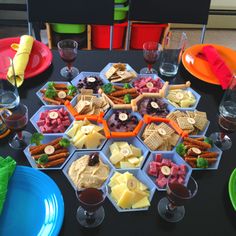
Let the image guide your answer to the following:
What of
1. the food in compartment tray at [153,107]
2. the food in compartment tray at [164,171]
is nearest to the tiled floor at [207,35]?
the food in compartment tray at [153,107]

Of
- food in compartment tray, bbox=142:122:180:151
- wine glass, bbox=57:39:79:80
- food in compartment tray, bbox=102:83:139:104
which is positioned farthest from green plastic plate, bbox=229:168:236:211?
wine glass, bbox=57:39:79:80

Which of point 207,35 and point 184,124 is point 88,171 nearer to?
point 184,124

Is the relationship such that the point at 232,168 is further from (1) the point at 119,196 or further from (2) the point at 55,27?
(2) the point at 55,27

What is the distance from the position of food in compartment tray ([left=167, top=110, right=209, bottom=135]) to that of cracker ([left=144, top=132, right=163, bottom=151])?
131mm

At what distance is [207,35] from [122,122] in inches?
99.9

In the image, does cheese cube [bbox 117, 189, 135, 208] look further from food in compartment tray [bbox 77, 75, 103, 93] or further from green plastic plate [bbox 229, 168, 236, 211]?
food in compartment tray [bbox 77, 75, 103, 93]

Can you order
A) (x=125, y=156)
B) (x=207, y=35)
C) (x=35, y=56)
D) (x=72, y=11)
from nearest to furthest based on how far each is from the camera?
(x=125, y=156) → (x=35, y=56) → (x=72, y=11) → (x=207, y=35)

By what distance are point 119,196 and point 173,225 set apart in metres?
0.19

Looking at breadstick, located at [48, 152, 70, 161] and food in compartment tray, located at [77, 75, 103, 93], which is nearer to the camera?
breadstick, located at [48, 152, 70, 161]

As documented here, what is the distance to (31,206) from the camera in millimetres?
999

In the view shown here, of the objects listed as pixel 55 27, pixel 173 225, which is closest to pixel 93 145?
pixel 173 225

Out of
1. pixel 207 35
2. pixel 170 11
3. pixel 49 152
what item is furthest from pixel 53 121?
pixel 207 35

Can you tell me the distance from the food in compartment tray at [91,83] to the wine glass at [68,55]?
0.26 feet

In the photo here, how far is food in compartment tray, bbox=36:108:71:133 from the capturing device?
1.22 metres
